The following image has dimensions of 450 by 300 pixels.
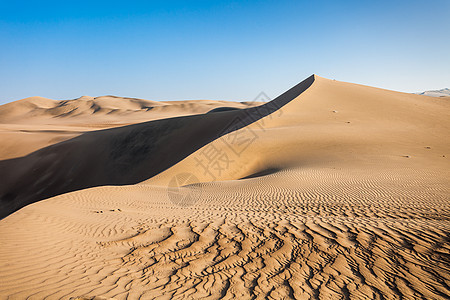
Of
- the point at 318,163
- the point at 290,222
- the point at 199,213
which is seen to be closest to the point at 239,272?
the point at 290,222

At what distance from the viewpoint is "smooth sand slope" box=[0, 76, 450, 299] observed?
349 cm

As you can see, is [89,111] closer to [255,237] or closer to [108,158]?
[108,158]

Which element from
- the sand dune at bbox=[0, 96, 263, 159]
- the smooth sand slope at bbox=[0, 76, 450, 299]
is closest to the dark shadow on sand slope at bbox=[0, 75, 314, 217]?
the smooth sand slope at bbox=[0, 76, 450, 299]

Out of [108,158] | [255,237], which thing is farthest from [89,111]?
[255,237]

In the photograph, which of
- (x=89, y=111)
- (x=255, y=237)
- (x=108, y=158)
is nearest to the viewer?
(x=255, y=237)

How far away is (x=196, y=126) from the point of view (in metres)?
26.0

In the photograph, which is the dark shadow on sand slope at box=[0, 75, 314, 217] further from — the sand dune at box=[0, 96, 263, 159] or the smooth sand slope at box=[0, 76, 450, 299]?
the sand dune at box=[0, 96, 263, 159]

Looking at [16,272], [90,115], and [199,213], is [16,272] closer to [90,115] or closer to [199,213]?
[199,213]

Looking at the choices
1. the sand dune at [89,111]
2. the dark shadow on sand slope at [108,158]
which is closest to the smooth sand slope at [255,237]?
the dark shadow on sand slope at [108,158]

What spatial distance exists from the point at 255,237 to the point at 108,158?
71.5 ft

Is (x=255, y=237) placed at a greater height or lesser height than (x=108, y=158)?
greater

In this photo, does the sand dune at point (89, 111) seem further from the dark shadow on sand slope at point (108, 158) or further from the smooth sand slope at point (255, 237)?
the smooth sand slope at point (255, 237)

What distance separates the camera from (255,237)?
16.8 ft

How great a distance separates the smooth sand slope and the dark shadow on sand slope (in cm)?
984
